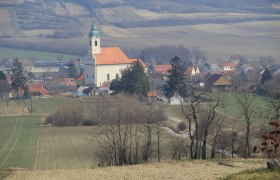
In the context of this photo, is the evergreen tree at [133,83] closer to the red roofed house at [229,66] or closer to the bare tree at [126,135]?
the bare tree at [126,135]

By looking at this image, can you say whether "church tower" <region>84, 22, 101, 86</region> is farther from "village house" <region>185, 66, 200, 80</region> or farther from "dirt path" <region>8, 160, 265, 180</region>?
"dirt path" <region>8, 160, 265, 180</region>

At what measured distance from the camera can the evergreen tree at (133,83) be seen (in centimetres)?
4800

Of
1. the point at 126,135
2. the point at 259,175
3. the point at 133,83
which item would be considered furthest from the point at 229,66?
the point at 259,175

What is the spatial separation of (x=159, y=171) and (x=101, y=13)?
120945 mm

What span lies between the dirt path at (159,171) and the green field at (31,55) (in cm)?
6627

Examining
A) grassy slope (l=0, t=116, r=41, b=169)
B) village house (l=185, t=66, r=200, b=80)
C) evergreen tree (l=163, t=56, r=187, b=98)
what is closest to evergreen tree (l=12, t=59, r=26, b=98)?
evergreen tree (l=163, t=56, r=187, b=98)

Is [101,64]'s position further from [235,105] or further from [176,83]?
[235,105]

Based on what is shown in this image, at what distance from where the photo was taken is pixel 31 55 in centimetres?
8831

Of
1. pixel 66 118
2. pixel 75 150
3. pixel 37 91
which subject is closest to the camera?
pixel 75 150

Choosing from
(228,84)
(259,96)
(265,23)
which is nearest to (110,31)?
(265,23)

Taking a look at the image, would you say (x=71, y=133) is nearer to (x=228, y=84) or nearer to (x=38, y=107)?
(x=38, y=107)

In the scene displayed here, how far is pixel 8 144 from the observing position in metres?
32.4

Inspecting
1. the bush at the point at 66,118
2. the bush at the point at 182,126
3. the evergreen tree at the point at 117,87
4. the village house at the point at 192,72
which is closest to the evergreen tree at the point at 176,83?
the evergreen tree at the point at 117,87

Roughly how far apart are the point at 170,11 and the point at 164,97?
305 feet
